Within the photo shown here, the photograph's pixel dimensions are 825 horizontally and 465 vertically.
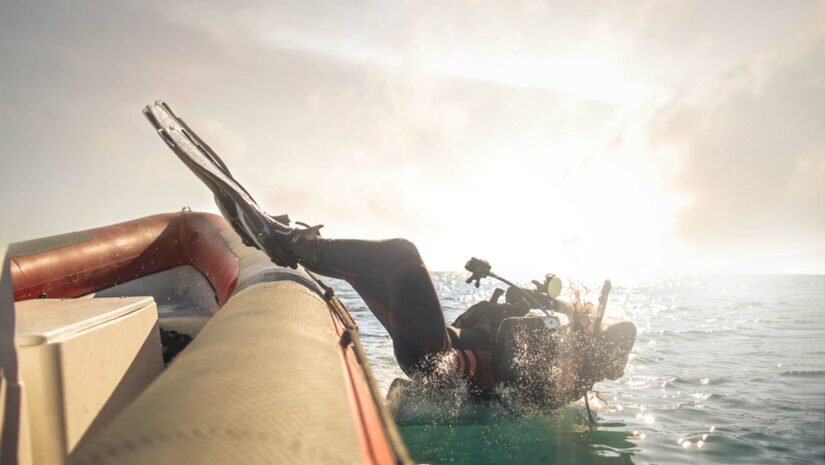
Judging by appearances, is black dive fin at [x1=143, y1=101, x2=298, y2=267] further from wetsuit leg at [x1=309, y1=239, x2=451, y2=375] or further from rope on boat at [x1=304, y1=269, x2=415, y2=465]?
rope on boat at [x1=304, y1=269, x2=415, y2=465]

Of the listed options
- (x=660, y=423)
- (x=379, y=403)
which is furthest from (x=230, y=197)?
(x=660, y=423)

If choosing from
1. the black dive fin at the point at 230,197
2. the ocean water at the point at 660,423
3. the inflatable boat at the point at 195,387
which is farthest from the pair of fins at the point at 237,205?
the ocean water at the point at 660,423

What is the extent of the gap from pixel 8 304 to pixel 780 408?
595 centimetres

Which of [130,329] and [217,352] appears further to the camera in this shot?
[130,329]

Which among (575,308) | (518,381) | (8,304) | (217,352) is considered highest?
(8,304)

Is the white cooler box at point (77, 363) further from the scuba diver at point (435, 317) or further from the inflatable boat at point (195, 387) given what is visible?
the scuba diver at point (435, 317)

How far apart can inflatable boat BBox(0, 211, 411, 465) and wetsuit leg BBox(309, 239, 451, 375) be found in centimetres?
72

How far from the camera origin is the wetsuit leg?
11.3 ft

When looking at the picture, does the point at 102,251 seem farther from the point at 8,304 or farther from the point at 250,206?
the point at 8,304

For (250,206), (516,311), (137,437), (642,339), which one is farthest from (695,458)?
(642,339)

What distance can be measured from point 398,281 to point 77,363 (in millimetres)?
2114

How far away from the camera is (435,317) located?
3527 millimetres

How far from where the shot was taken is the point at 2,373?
113 cm

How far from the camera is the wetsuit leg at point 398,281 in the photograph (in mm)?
3445
